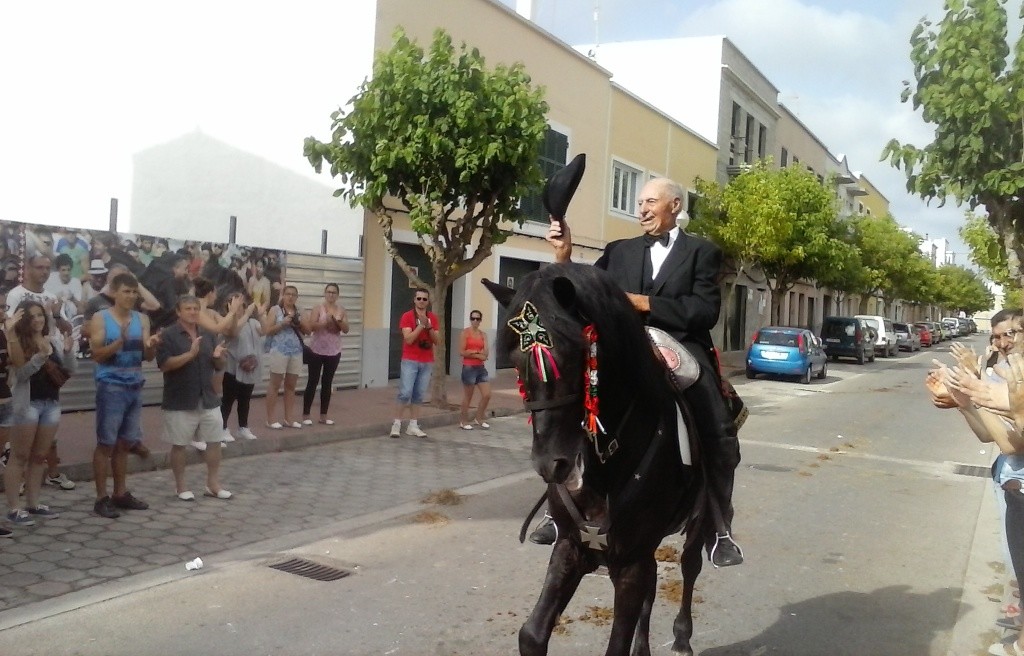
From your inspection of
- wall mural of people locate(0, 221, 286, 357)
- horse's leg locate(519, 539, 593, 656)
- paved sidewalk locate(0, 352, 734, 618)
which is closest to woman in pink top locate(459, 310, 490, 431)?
paved sidewalk locate(0, 352, 734, 618)

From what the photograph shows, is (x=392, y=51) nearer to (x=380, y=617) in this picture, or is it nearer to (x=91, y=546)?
(x=91, y=546)

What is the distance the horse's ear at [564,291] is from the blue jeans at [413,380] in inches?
349

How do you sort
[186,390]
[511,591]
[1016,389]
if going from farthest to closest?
[186,390] → [511,591] → [1016,389]

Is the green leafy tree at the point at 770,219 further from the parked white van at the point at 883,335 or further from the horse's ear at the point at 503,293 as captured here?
the horse's ear at the point at 503,293

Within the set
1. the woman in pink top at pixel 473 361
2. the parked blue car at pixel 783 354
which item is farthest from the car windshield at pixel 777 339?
the woman in pink top at pixel 473 361

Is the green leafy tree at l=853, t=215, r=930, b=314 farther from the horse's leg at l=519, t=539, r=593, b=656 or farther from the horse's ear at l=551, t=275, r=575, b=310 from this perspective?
the horse's ear at l=551, t=275, r=575, b=310

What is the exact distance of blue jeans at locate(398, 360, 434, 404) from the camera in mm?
11844

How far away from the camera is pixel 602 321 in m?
3.19

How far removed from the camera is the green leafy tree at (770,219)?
27.1 metres

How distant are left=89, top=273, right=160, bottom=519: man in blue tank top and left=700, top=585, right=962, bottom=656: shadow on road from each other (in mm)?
4914

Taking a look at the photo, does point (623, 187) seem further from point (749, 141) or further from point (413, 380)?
point (413, 380)

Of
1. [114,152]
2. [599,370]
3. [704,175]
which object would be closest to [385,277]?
[114,152]

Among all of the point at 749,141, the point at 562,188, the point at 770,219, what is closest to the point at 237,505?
the point at 562,188

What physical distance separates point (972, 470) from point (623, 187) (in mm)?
16478
